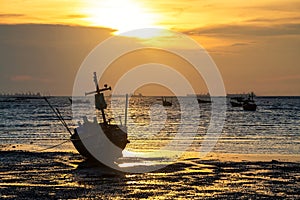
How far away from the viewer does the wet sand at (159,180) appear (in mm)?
25734

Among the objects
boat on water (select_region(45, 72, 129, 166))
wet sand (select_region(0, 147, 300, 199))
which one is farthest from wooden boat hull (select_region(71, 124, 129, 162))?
wet sand (select_region(0, 147, 300, 199))

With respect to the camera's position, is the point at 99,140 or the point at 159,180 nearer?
the point at 159,180

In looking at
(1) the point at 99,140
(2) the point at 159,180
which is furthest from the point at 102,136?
(2) the point at 159,180

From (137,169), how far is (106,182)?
5.32 metres

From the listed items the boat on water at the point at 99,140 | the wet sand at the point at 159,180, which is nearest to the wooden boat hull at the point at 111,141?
the boat on water at the point at 99,140

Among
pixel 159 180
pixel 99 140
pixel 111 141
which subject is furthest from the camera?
pixel 111 141

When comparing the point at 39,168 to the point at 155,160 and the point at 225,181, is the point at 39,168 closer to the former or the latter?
the point at 155,160

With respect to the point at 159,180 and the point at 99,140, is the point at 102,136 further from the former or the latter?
the point at 159,180

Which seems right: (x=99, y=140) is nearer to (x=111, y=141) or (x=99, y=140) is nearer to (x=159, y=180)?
(x=111, y=141)

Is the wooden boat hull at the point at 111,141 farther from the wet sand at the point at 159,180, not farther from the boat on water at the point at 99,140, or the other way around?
the wet sand at the point at 159,180

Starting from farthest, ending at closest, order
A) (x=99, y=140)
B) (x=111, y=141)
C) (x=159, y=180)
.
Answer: (x=111, y=141), (x=99, y=140), (x=159, y=180)

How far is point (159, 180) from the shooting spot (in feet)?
98.3

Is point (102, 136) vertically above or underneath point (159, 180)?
above

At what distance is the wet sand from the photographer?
25.7 metres
